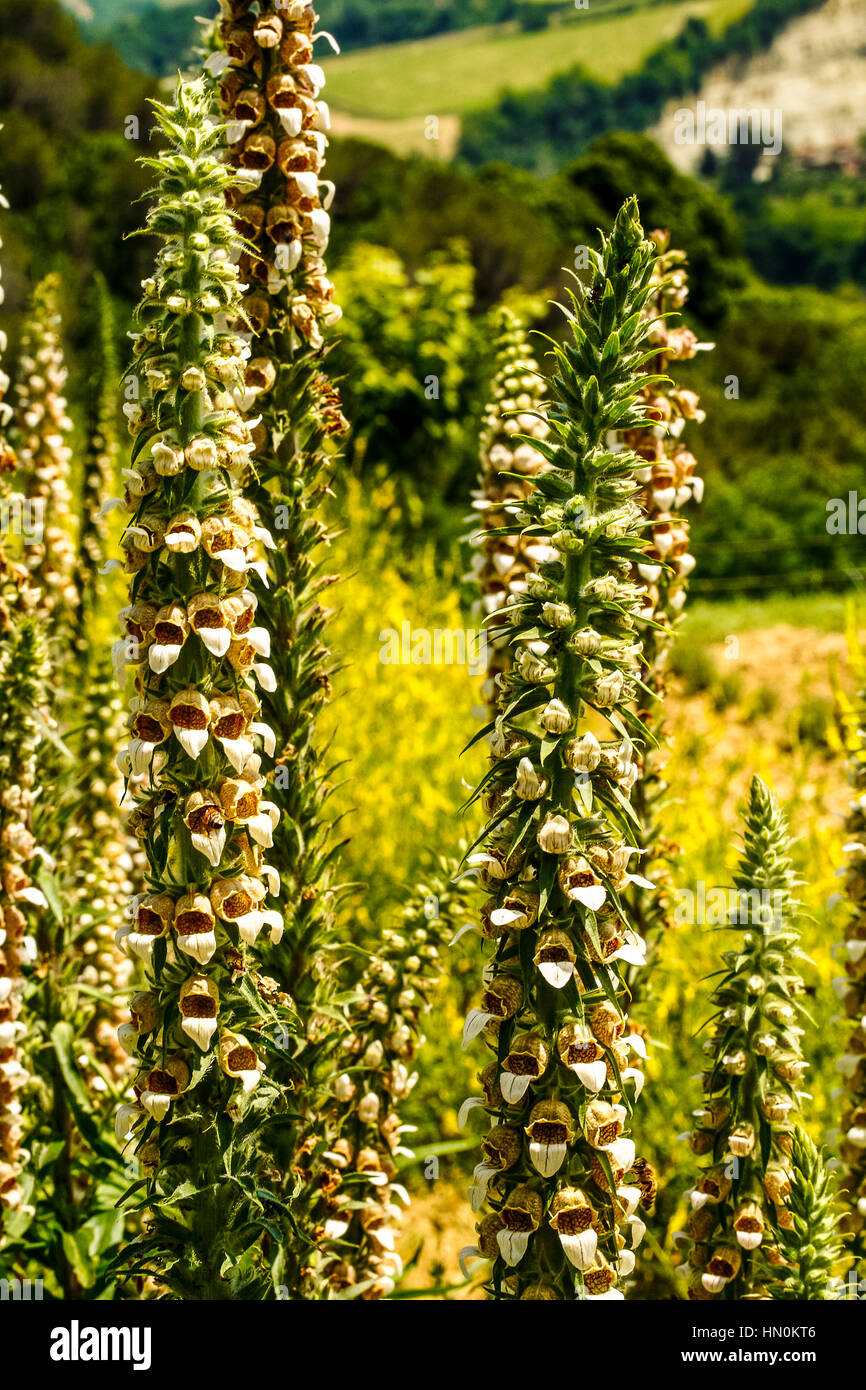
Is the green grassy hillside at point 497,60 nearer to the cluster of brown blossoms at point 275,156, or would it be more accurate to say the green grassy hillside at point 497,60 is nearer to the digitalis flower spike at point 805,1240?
the cluster of brown blossoms at point 275,156

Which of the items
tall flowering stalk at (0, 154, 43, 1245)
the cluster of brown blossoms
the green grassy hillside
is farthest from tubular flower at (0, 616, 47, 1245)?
the green grassy hillside

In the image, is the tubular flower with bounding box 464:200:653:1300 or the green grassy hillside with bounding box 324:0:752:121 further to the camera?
→ the green grassy hillside with bounding box 324:0:752:121

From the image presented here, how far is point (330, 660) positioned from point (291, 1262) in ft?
3.49

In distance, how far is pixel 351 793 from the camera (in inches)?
250

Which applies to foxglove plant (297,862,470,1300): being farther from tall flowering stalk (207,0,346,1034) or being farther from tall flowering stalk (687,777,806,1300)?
tall flowering stalk (687,777,806,1300)

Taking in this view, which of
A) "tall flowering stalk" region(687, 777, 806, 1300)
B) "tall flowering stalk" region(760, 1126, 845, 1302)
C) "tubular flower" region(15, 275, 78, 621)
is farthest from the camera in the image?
"tubular flower" region(15, 275, 78, 621)

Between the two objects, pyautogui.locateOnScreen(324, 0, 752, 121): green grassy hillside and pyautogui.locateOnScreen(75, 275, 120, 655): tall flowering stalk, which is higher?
pyautogui.locateOnScreen(324, 0, 752, 121): green grassy hillside

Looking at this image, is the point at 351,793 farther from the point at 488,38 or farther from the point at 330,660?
the point at 488,38

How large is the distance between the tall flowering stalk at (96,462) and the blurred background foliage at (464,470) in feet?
2.54

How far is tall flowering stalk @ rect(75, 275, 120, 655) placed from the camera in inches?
183

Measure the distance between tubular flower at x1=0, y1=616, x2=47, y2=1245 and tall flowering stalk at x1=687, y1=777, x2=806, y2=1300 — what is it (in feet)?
4.32

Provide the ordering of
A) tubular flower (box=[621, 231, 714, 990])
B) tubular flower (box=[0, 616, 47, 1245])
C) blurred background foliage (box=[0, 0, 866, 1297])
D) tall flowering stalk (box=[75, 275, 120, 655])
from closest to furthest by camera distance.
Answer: tubular flower (box=[0, 616, 47, 1245]) < tubular flower (box=[621, 231, 714, 990]) < tall flowering stalk (box=[75, 275, 120, 655]) < blurred background foliage (box=[0, 0, 866, 1297])

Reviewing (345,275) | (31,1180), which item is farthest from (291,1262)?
(345,275)

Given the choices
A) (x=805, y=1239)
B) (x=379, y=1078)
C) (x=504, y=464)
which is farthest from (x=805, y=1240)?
(x=504, y=464)
